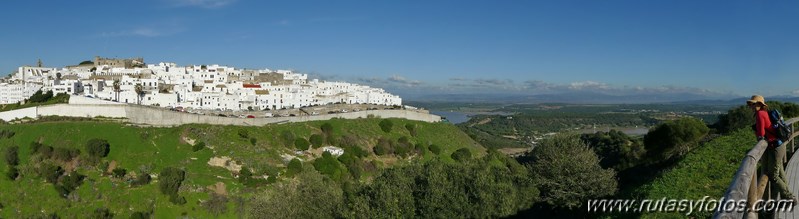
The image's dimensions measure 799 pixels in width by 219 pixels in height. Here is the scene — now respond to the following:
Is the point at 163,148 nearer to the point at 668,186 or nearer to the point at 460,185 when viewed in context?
the point at 460,185

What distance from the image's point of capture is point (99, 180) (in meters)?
28.4

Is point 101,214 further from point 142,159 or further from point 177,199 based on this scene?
point 142,159

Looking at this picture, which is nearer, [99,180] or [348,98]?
[99,180]

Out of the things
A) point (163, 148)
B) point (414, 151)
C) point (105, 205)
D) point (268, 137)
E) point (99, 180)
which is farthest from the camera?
point (414, 151)

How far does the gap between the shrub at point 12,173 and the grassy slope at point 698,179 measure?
33.7 meters

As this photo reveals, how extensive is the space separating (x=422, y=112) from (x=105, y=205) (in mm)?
31635

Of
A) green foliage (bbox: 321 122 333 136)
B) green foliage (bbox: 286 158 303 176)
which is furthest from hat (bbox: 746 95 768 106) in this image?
green foliage (bbox: 321 122 333 136)

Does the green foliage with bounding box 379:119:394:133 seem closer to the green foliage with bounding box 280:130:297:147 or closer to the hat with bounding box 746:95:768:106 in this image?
the green foliage with bounding box 280:130:297:147

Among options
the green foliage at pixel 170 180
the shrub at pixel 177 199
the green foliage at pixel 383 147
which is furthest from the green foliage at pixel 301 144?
the shrub at pixel 177 199

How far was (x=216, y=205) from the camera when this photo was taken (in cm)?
2584

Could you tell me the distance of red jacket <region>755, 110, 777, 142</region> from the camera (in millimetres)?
5432

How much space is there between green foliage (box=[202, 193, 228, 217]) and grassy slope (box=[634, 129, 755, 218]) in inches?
851

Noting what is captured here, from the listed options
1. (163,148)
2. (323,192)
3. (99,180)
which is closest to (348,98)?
(163,148)

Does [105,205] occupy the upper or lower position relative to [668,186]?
lower
